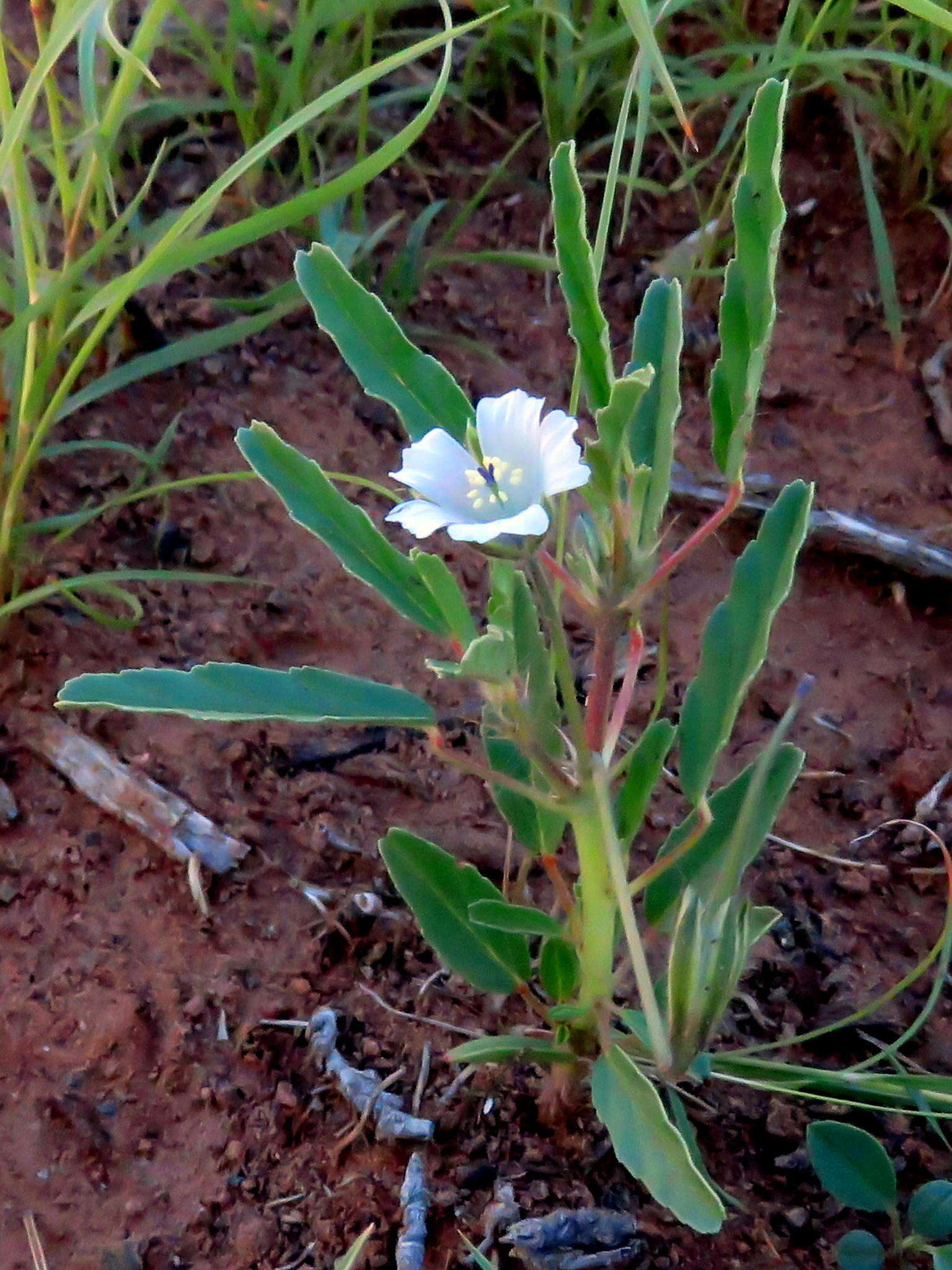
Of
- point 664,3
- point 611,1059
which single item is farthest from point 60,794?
point 664,3

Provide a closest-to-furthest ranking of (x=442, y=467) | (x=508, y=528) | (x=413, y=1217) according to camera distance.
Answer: (x=508, y=528), (x=442, y=467), (x=413, y=1217)

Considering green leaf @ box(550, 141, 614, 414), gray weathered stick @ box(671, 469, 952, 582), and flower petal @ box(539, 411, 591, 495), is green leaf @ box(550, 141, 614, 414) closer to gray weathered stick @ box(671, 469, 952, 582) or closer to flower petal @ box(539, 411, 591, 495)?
flower petal @ box(539, 411, 591, 495)

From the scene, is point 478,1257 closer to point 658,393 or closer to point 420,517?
point 420,517

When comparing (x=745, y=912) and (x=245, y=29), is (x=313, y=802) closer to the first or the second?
(x=745, y=912)

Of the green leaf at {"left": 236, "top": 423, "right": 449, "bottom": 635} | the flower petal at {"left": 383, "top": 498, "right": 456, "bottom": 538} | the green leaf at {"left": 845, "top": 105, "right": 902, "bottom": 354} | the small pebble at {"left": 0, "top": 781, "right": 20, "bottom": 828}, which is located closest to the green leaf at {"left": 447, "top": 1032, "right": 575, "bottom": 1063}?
the green leaf at {"left": 236, "top": 423, "right": 449, "bottom": 635}

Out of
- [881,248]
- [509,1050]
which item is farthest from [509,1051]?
[881,248]
